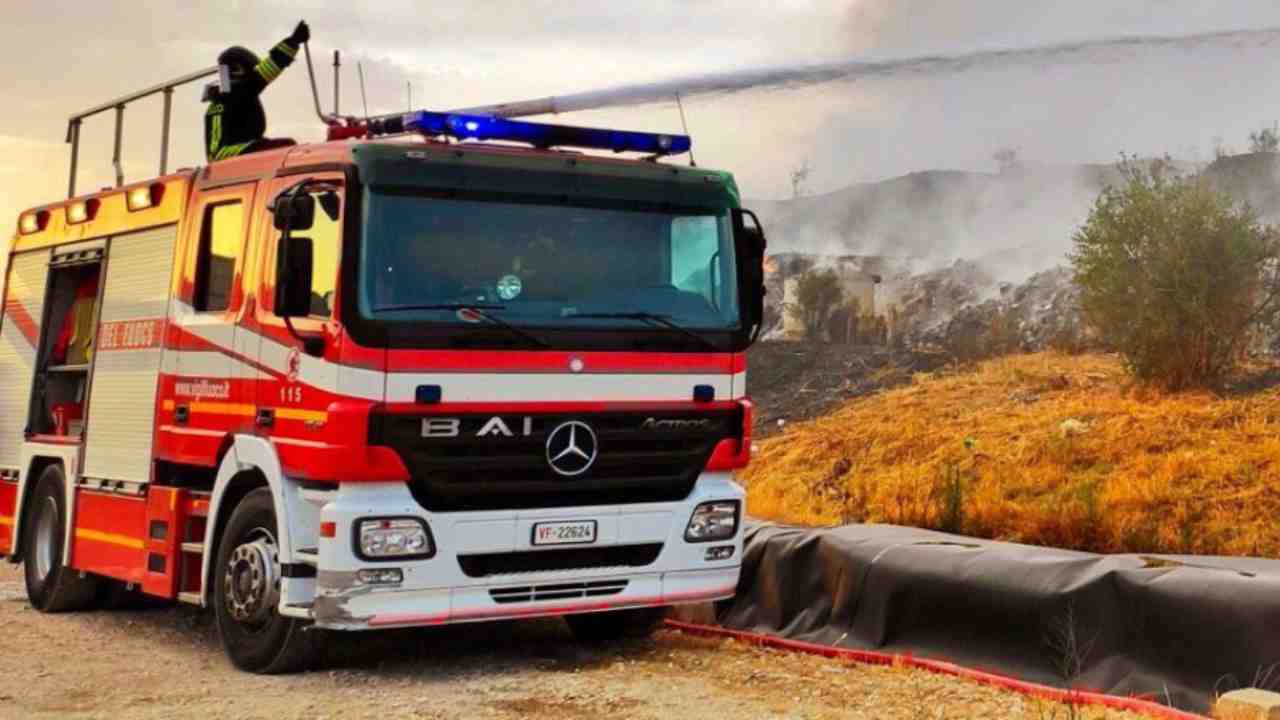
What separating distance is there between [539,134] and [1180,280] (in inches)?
370

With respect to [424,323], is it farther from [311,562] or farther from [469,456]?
[311,562]

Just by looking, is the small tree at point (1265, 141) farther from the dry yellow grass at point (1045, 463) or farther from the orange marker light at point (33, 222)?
the orange marker light at point (33, 222)

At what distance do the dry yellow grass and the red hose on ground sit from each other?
2.34 meters

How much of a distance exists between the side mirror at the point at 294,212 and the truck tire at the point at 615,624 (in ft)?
9.89

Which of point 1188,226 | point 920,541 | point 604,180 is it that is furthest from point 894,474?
point 604,180

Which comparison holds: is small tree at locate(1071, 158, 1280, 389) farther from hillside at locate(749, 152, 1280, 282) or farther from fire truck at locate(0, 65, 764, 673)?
fire truck at locate(0, 65, 764, 673)

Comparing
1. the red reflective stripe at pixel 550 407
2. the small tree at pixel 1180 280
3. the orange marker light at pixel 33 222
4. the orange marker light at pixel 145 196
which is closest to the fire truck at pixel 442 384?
the red reflective stripe at pixel 550 407

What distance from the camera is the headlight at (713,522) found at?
839 centimetres

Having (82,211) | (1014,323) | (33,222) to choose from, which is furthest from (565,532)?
(1014,323)

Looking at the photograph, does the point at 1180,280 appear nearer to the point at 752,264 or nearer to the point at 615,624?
the point at 752,264

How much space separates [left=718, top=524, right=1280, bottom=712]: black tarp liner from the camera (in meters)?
6.83

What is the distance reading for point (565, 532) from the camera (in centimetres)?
795

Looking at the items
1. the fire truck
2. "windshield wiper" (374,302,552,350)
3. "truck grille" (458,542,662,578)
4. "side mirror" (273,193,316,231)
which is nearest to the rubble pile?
the fire truck

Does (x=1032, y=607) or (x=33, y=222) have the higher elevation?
(x=33, y=222)
